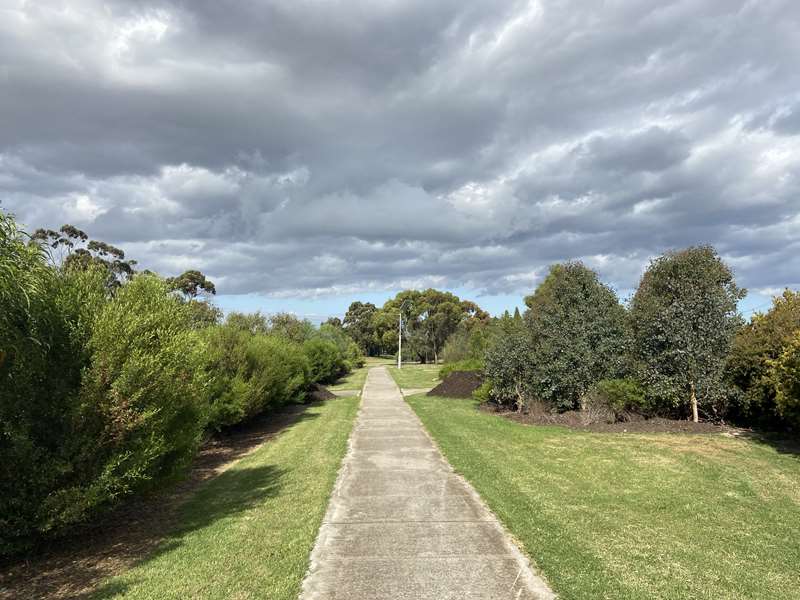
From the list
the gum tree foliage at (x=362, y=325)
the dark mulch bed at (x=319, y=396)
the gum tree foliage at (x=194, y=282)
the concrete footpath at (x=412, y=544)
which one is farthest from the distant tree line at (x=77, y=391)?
the gum tree foliage at (x=362, y=325)

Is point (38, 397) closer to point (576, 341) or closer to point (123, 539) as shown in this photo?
point (123, 539)

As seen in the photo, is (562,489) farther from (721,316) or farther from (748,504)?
(721,316)

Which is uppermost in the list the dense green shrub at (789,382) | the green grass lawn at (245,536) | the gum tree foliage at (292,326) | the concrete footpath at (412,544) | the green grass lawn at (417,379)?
the gum tree foliage at (292,326)

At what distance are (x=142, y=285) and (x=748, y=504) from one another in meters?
9.15

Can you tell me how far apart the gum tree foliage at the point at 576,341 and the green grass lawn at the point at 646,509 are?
100 inches

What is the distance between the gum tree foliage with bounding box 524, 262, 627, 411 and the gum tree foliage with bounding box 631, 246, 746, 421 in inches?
30.3

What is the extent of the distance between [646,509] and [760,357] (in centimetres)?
758

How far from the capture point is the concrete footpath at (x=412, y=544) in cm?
422

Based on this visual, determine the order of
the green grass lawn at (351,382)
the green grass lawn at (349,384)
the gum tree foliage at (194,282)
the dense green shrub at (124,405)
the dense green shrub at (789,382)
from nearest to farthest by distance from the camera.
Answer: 1. the dense green shrub at (124,405)
2. the dense green shrub at (789,382)
3. the green grass lawn at (349,384)
4. the green grass lawn at (351,382)
5. the gum tree foliage at (194,282)

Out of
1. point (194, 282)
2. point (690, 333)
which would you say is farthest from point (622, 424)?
point (194, 282)

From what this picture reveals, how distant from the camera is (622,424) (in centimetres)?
1261

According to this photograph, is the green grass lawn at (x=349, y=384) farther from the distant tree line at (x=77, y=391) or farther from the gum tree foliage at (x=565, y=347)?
the distant tree line at (x=77, y=391)

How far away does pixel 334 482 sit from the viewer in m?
7.84

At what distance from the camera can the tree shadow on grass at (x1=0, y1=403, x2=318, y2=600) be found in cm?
485
